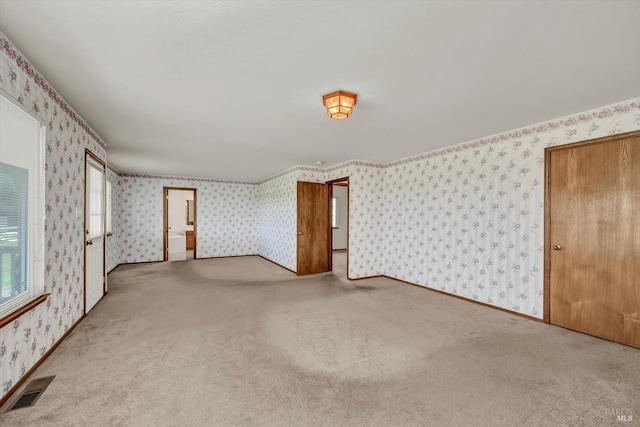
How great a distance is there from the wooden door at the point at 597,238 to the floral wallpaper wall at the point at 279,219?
4495 millimetres

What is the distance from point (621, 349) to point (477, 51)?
3.17m

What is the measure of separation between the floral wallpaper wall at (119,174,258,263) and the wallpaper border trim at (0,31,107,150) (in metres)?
4.52

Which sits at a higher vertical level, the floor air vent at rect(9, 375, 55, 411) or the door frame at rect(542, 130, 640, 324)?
the door frame at rect(542, 130, 640, 324)

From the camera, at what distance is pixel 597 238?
3016 millimetres

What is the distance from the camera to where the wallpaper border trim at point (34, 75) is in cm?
186

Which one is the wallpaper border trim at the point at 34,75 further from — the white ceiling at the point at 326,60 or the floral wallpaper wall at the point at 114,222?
the floral wallpaper wall at the point at 114,222

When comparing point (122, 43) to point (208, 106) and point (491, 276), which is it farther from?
point (491, 276)

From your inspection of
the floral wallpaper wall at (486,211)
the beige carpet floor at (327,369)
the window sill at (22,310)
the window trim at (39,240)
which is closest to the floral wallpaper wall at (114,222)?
the beige carpet floor at (327,369)

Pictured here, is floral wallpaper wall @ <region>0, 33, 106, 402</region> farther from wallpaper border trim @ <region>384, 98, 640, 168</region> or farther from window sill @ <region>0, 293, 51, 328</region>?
wallpaper border trim @ <region>384, 98, 640, 168</region>

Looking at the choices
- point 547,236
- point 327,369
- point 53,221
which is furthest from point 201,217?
point 547,236

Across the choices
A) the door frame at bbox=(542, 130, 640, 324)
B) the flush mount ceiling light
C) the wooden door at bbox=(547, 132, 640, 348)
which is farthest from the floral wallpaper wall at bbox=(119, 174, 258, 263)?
the wooden door at bbox=(547, 132, 640, 348)

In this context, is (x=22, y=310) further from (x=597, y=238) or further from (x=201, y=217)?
(x=201, y=217)

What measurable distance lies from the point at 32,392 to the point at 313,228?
477 centimetres

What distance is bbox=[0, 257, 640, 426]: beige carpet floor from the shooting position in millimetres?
1811
